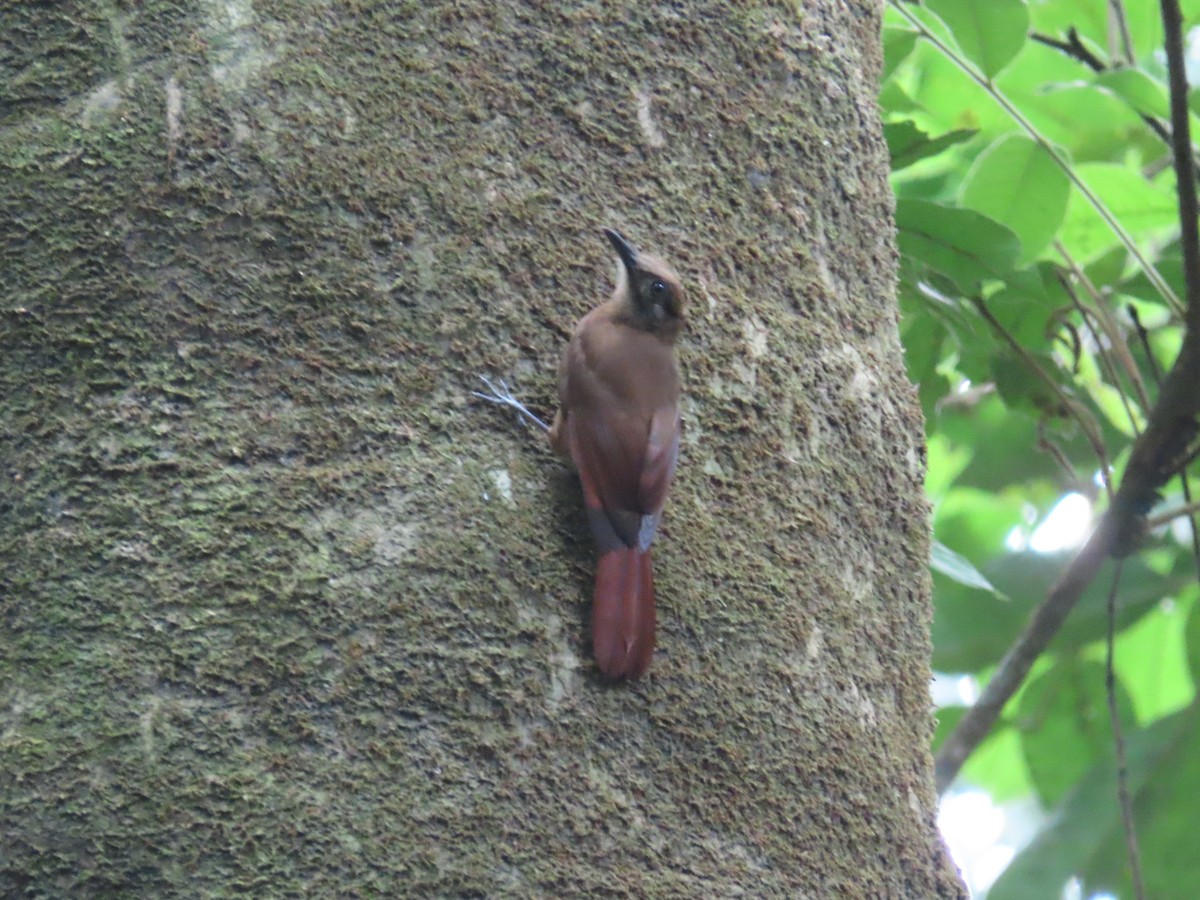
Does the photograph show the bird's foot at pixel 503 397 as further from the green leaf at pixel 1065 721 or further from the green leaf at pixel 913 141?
the green leaf at pixel 1065 721

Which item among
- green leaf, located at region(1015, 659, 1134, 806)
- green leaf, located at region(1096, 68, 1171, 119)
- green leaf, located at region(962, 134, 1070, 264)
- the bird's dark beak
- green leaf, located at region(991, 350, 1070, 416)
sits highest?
green leaf, located at region(1096, 68, 1171, 119)

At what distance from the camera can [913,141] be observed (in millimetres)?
2766

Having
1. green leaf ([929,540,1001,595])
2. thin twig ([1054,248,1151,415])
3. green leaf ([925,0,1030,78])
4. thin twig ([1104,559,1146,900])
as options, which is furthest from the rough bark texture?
thin twig ([1054,248,1151,415])

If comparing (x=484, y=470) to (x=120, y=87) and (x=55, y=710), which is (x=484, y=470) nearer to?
(x=55, y=710)

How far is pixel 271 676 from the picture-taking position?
4.82ft

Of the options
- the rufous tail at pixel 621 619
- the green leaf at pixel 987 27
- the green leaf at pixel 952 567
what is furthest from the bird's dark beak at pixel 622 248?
the green leaf at pixel 987 27

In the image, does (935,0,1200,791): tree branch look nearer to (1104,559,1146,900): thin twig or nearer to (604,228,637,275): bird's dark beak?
(1104,559,1146,900): thin twig

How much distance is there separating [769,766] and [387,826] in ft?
1.60

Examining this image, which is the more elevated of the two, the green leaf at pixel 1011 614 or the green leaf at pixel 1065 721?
the green leaf at pixel 1011 614

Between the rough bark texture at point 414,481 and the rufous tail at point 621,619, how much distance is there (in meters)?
0.04

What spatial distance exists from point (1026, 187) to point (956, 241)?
22cm

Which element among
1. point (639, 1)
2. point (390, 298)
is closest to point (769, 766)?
point (390, 298)

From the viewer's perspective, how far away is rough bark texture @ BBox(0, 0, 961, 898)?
1.44 meters

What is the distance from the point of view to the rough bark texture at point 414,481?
4.74ft
